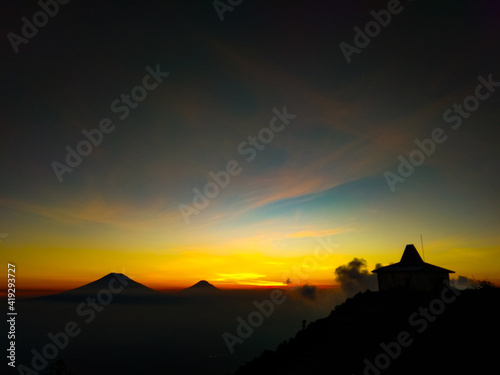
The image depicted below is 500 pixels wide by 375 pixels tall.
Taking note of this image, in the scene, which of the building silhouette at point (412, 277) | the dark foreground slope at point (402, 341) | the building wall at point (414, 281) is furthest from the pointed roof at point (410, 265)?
the dark foreground slope at point (402, 341)

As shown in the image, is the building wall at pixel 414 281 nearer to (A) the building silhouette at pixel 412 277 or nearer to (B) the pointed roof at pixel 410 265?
(A) the building silhouette at pixel 412 277

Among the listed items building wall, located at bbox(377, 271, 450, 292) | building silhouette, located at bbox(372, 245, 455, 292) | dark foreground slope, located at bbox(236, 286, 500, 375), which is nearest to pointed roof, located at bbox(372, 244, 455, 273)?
building silhouette, located at bbox(372, 245, 455, 292)

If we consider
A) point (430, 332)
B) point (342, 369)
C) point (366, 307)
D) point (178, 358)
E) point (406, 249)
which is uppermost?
point (406, 249)

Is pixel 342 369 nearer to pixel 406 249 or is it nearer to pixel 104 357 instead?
pixel 406 249

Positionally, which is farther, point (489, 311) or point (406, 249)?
point (406, 249)

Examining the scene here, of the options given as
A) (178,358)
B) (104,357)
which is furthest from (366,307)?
(104,357)

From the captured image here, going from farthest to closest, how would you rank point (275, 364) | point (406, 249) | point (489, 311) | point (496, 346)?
point (406, 249)
point (489, 311)
point (275, 364)
point (496, 346)

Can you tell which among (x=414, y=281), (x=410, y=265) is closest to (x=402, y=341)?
(x=414, y=281)

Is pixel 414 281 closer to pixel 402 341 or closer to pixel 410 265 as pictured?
pixel 410 265
